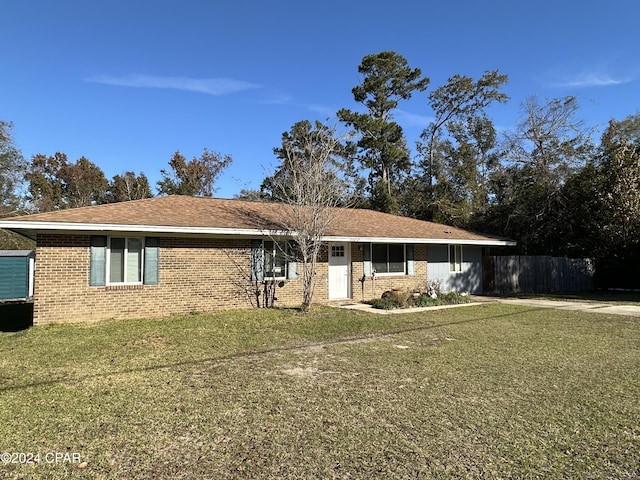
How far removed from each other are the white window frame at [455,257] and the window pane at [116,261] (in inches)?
506

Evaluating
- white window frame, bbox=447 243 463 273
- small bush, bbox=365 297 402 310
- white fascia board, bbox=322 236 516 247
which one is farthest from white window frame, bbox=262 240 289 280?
white window frame, bbox=447 243 463 273

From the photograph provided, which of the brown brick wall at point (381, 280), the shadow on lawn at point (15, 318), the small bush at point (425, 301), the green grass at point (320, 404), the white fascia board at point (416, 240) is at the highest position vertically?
the white fascia board at point (416, 240)

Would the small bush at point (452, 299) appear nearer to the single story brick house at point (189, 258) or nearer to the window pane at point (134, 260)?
the single story brick house at point (189, 258)

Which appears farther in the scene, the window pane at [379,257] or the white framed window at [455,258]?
the white framed window at [455,258]

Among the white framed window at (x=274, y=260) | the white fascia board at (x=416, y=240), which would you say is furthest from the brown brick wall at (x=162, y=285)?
the white fascia board at (x=416, y=240)

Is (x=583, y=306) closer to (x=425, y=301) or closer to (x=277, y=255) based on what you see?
(x=425, y=301)

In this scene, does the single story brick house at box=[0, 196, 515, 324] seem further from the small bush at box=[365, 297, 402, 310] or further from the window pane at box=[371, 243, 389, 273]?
the small bush at box=[365, 297, 402, 310]

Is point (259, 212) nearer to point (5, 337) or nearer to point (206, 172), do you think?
point (5, 337)

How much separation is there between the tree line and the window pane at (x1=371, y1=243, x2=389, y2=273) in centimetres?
217

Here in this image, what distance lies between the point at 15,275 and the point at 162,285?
36.7 feet

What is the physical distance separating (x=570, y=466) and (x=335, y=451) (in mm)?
1941

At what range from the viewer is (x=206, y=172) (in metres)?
45.5

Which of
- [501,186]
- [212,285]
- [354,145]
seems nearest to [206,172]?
[354,145]

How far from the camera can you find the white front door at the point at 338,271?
15.2 meters
